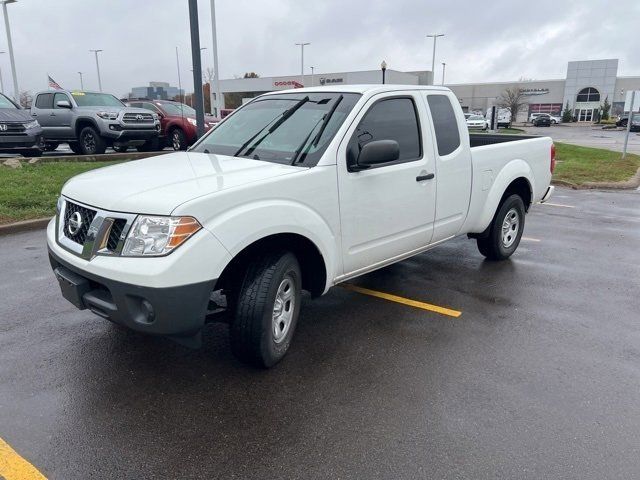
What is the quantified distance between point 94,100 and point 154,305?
43.4 ft

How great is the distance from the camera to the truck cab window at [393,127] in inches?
164

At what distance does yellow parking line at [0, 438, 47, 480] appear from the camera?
2625 mm

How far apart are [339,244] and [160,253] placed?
141 centimetres

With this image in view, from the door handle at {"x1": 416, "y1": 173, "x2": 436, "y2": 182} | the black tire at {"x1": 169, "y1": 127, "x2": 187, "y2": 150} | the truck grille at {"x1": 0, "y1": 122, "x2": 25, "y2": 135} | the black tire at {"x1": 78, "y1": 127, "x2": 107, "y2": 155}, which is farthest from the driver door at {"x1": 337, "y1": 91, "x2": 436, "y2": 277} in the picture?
the black tire at {"x1": 169, "y1": 127, "x2": 187, "y2": 150}

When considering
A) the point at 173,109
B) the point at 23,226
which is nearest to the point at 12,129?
the point at 23,226

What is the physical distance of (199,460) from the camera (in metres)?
2.78

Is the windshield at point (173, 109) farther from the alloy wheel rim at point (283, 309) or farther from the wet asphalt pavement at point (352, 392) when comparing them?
the alloy wheel rim at point (283, 309)

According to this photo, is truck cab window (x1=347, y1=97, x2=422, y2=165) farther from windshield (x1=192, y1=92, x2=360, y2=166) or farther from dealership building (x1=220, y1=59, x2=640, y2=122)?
dealership building (x1=220, y1=59, x2=640, y2=122)

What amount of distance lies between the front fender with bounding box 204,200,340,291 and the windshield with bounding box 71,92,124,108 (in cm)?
1254

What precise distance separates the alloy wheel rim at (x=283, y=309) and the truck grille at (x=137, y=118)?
37.9ft

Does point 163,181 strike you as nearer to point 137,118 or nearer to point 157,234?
point 157,234

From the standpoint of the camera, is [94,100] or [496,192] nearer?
[496,192]

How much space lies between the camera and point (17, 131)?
1169 cm

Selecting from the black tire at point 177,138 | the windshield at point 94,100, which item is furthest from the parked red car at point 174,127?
the windshield at point 94,100
